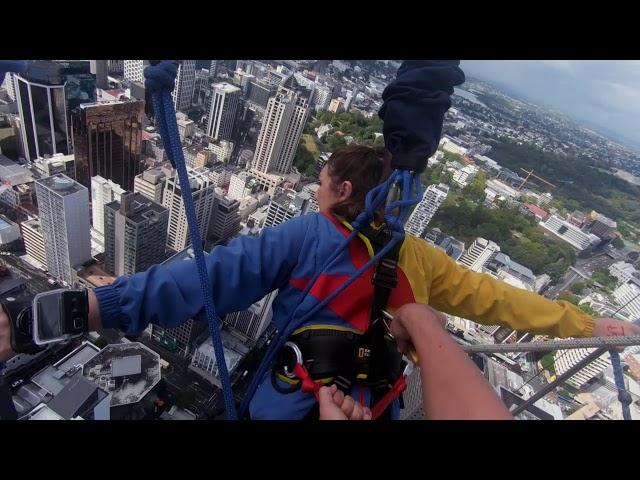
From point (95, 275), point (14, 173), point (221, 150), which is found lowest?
point (95, 275)

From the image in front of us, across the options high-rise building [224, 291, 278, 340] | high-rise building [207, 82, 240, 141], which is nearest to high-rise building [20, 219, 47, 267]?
high-rise building [224, 291, 278, 340]

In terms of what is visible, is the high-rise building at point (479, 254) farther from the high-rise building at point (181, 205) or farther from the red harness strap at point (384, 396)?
the red harness strap at point (384, 396)

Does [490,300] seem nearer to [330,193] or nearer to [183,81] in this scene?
[330,193]

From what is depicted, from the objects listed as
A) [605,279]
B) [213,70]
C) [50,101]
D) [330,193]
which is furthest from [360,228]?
[213,70]

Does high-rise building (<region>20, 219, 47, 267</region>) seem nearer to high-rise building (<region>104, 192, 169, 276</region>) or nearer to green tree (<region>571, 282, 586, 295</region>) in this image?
high-rise building (<region>104, 192, 169, 276</region>)

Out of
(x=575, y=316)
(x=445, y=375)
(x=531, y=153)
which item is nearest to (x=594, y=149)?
(x=531, y=153)

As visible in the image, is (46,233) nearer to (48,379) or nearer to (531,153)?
(48,379)

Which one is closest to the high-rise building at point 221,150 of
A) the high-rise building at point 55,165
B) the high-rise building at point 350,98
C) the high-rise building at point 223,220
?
the high-rise building at point 223,220
